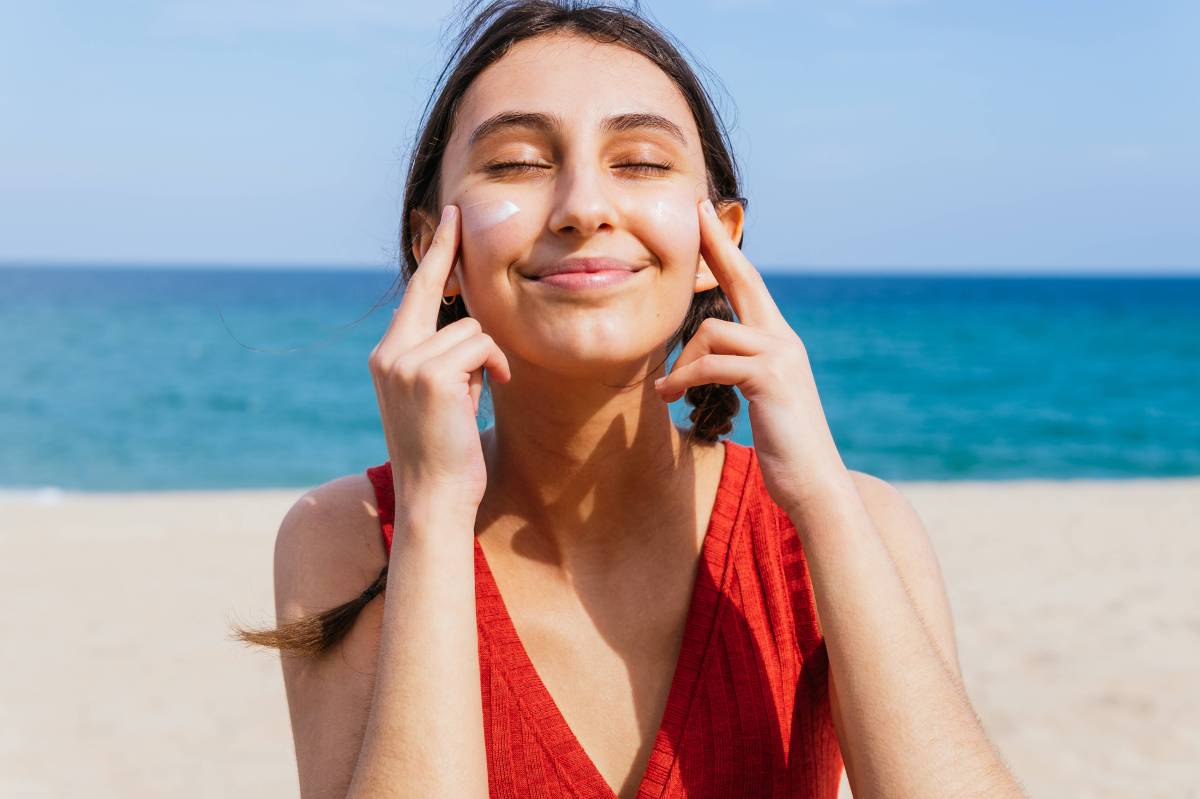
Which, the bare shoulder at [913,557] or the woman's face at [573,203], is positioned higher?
the woman's face at [573,203]

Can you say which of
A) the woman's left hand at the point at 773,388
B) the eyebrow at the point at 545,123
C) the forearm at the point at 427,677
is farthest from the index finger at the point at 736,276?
the forearm at the point at 427,677

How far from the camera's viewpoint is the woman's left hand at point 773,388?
239cm

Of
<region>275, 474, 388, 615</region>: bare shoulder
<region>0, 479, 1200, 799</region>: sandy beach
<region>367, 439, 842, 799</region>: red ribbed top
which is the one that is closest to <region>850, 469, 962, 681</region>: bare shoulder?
<region>367, 439, 842, 799</region>: red ribbed top

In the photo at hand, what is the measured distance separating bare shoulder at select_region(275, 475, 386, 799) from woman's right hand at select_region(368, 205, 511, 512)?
1.29 feet

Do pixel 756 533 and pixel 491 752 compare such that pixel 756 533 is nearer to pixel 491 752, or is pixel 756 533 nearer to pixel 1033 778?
pixel 491 752

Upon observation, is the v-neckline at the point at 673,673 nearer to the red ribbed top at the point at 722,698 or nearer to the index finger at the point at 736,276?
the red ribbed top at the point at 722,698

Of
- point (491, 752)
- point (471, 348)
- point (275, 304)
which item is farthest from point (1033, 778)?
point (275, 304)

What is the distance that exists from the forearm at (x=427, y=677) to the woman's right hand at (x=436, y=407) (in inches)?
2.9

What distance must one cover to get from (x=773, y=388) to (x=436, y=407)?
746 mm

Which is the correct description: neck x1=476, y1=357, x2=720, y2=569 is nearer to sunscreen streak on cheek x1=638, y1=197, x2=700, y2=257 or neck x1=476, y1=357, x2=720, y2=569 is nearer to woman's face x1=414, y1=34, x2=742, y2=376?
woman's face x1=414, y1=34, x2=742, y2=376

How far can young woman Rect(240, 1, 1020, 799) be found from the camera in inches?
89.3

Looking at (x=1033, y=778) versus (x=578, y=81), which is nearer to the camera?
(x=578, y=81)

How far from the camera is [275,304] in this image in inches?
2879

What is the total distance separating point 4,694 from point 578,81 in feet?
21.9
